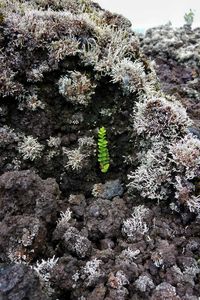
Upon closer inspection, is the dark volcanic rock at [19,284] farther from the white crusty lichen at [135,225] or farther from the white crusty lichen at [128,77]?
the white crusty lichen at [128,77]

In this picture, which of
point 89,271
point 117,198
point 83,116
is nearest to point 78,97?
point 83,116

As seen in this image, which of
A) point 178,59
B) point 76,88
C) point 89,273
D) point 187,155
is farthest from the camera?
point 178,59

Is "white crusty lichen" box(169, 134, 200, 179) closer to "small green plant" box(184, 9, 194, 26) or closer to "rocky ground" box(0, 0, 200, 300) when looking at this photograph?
"rocky ground" box(0, 0, 200, 300)

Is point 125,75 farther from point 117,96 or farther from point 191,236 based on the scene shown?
point 191,236

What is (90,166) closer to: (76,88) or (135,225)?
(76,88)

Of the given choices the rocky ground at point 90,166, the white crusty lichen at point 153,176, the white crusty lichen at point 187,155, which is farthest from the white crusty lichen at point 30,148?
the white crusty lichen at point 187,155

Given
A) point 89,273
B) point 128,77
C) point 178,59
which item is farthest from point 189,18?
point 89,273

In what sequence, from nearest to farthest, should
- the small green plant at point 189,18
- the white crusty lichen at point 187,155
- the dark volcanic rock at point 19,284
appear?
1. the dark volcanic rock at point 19,284
2. the white crusty lichen at point 187,155
3. the small green plant at point 189,18
